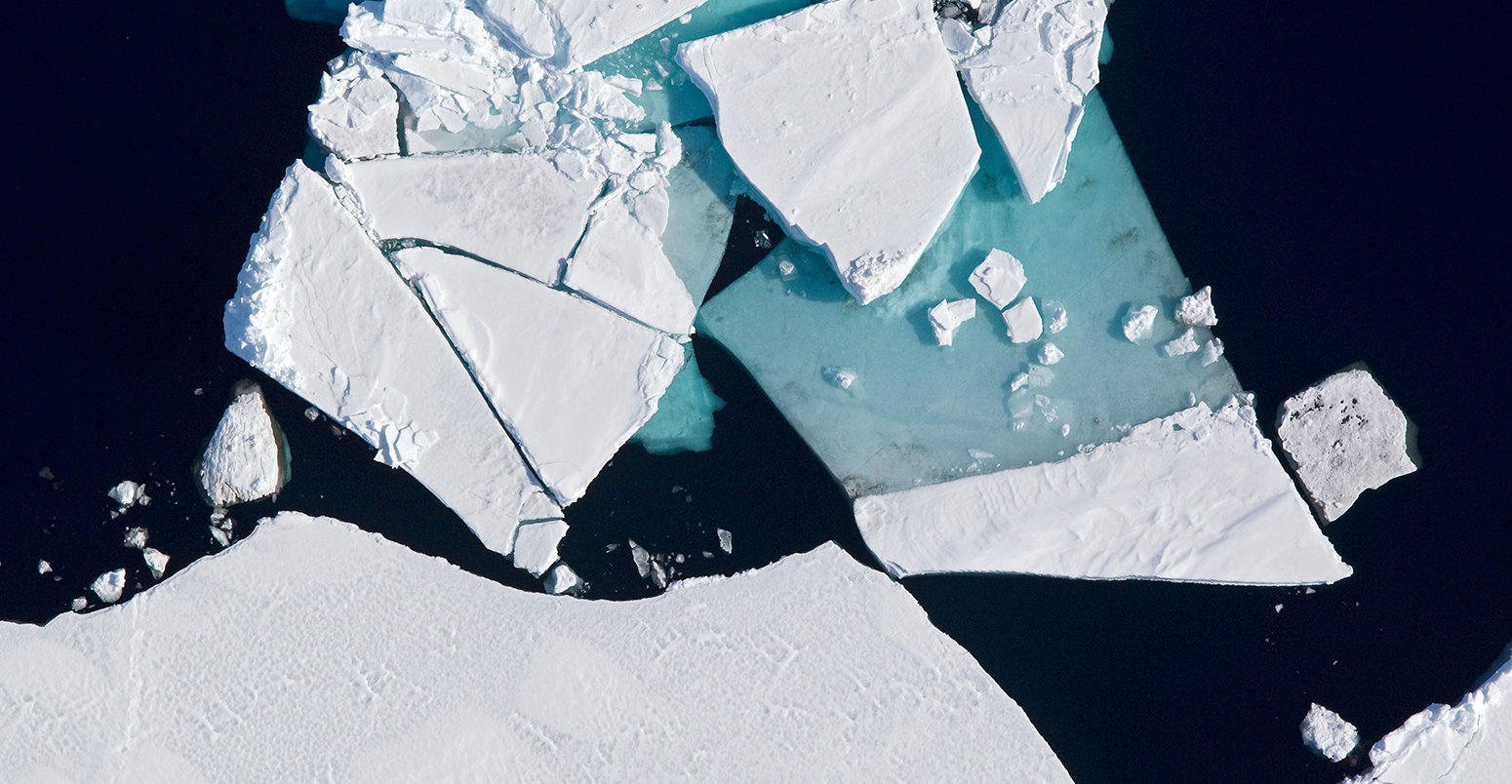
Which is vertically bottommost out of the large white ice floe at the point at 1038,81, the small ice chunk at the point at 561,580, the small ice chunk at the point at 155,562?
the small ice chunk at the point at 561,580

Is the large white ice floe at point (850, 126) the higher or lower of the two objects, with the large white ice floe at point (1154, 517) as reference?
higher

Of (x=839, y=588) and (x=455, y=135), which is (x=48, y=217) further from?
(x=839, y=588)

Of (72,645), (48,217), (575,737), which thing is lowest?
(575,737)

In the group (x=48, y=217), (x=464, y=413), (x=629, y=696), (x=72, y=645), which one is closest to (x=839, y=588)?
(x=629, y=696)

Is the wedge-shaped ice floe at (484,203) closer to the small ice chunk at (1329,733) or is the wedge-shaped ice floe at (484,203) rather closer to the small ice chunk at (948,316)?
the small ice chunk at (948,316)

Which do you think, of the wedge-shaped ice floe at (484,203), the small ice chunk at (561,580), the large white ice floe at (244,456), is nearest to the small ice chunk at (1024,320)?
the wedge-shaped ice floe at (484,203)

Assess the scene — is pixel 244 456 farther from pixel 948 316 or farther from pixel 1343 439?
pixel 1343 439

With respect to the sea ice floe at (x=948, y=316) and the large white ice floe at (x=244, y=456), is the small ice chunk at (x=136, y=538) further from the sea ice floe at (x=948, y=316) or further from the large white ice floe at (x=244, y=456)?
the sea ice floe at (x=948, y=316)

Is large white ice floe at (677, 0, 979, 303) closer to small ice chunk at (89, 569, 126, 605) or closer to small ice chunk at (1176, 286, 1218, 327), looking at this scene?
small ice chunk at (1176, 286, 1218, 327)
